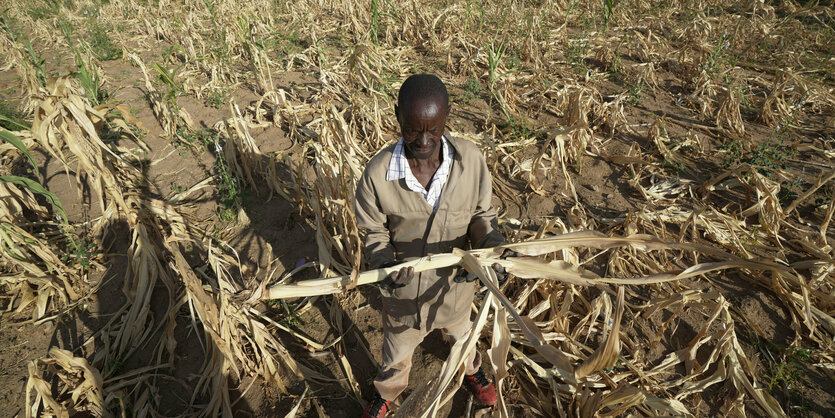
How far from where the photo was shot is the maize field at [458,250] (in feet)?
6.78

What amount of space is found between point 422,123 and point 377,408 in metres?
1.64

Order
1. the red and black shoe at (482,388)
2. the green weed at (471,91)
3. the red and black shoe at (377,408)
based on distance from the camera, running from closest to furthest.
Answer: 1. the red and black shoe at (377,408)
2. the red and black shoe at (482,388)
3. the green weed at (471,91)

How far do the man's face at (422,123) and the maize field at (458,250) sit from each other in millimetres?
449

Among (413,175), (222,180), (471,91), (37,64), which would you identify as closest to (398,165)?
(413,175)

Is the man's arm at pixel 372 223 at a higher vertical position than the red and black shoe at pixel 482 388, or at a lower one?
higher

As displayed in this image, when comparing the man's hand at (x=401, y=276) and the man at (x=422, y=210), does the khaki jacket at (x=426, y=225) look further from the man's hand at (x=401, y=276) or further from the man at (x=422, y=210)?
the man's hand at (x=401, y=276)

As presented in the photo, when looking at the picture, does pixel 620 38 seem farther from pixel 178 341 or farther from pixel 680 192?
pixel 178 341

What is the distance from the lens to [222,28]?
617 centimetres

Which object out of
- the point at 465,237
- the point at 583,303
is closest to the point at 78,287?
the point at 465,237

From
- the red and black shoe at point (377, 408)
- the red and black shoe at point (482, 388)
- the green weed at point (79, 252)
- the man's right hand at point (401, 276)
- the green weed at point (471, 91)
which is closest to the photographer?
the man's right hand at point (401, 276)

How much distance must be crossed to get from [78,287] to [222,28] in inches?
200

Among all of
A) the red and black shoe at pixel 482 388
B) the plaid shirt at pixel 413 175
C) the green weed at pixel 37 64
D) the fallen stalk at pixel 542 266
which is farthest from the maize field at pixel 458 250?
the green weed at pixel 37 64

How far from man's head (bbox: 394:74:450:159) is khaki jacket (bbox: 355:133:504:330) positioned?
17 centimetres

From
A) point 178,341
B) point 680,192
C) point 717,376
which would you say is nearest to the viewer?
point 717,376
